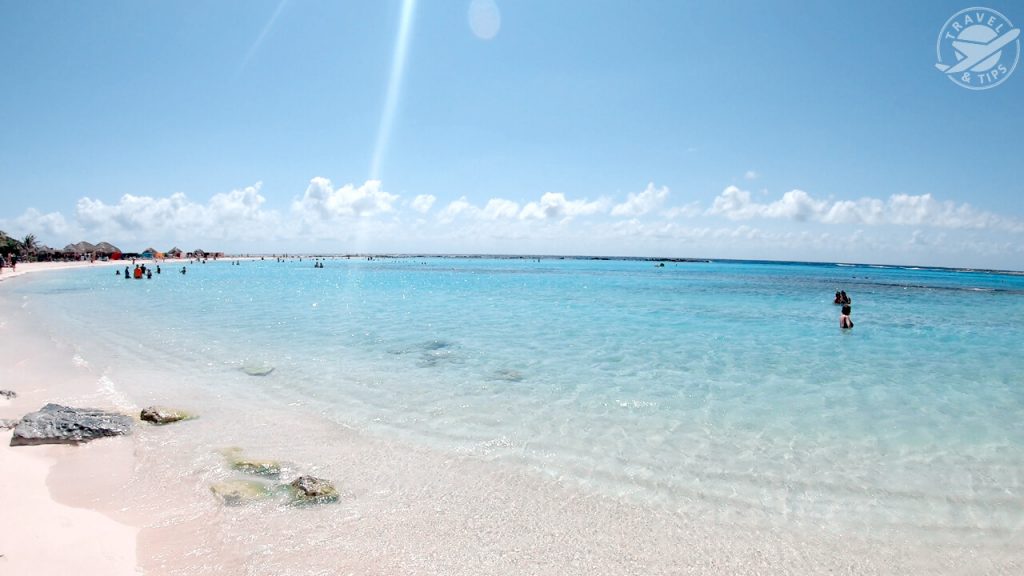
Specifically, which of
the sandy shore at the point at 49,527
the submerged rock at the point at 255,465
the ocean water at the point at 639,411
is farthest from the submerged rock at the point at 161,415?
the submerged rock at the point at 255,465

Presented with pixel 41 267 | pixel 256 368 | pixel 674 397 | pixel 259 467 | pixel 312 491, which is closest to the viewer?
pixel 312 491

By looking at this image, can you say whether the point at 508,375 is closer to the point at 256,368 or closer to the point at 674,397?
the point at 674,397

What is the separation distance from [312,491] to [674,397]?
7267 mm

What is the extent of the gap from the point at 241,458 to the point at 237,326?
47.5ft

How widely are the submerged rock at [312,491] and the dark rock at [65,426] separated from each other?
156 inches

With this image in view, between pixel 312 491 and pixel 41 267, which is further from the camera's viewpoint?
pixel 41 267

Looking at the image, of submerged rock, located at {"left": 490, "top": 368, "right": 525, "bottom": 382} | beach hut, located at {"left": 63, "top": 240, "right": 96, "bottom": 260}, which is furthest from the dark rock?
beach hut, located at {"left": 63, "top": 240, "right": 96, "bottom": 260}

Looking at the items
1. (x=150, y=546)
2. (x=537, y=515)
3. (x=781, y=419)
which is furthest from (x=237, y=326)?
(x=781, y=419)

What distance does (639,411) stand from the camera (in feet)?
29.8

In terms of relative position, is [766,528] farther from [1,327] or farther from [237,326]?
[1,327]

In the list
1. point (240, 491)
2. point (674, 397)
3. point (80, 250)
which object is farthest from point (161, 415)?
point (80, 250)

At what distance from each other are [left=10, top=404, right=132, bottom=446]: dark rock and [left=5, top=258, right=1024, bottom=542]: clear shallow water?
1.79m

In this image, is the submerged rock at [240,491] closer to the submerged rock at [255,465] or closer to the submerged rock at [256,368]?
the submerged rock at [255,465]

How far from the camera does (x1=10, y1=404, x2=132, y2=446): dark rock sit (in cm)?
694
